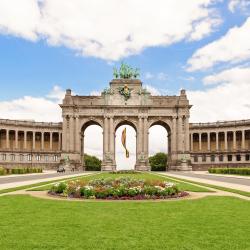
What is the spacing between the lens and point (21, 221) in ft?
52.0

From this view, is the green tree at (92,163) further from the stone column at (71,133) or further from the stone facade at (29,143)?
the stone column at (71,133)

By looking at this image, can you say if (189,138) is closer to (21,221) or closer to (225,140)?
(225,140)

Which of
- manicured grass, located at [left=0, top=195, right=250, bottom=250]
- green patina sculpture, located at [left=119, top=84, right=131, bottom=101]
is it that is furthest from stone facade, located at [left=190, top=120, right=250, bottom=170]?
manicured grass, located at [left=0, top=195, right=250, bottom=250]

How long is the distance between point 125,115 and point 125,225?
104m

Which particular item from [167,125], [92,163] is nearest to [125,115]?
[167,125]

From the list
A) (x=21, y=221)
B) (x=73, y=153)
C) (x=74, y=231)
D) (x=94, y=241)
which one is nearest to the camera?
(x=94, y=241)

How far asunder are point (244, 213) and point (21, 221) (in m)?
10.1

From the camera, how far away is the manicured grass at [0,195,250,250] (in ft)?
39.7

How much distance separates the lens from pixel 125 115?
390 feet

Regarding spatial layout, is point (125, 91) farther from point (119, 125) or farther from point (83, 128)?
point (83, 128)

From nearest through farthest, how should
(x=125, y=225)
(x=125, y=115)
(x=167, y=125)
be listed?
1. (x=125, y=225)
2. (x=125, y=115)
3. (x=167, y=125)

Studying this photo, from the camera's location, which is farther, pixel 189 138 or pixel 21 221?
pixel 189 138

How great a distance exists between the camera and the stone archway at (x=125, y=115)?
389 feet

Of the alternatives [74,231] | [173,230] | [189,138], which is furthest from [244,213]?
[189,138]
